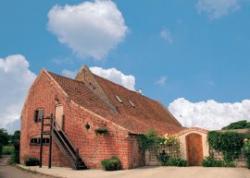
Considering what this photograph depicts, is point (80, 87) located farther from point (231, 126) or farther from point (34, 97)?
point (231, 126)

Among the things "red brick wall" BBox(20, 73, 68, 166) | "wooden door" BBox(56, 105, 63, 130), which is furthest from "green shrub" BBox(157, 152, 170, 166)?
"wooden door" BBox(56, 105, 63, 130)

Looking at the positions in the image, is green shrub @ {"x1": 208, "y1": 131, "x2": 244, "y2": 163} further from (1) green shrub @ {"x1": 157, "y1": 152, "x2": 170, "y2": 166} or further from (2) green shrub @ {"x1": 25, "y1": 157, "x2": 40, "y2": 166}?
(2) green shrub @ {"x1": 25, "y1": 157, "x2": 40, "y2": 166}

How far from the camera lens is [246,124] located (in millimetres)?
64062

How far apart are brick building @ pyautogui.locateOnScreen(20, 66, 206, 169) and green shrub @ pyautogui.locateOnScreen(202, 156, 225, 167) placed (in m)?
4.49

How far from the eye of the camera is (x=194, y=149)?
2283 centimetres

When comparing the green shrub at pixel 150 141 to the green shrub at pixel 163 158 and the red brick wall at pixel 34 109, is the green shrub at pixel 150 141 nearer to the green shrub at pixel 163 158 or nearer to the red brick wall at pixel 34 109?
the green shrub at pixel 163 158

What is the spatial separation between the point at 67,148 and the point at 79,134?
4.78 ft

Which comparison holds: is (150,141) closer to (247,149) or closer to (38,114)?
(247,149)

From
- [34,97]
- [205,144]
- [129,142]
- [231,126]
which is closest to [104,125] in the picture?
[129,142]

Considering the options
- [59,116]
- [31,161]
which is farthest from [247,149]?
[31,161]

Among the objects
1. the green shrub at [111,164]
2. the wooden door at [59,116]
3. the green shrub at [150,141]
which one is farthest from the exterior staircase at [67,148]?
the green shrub at [150,141]

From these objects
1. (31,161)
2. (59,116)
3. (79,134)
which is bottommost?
(31,161)

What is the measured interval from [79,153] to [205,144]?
905 centimetres

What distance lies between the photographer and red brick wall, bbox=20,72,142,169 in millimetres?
21791
